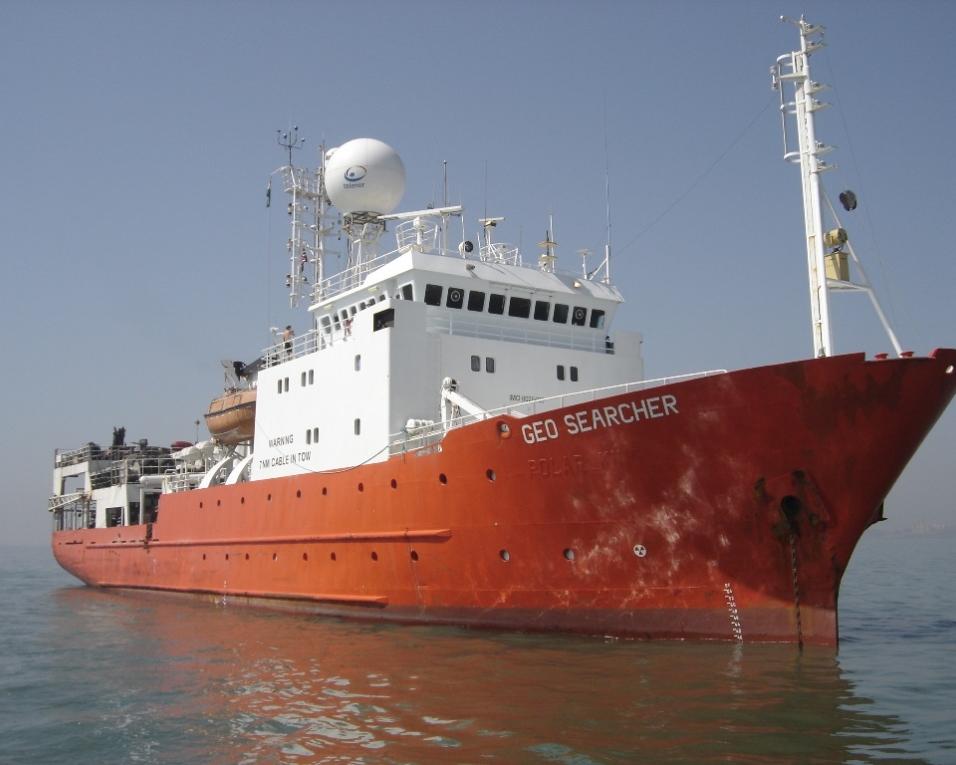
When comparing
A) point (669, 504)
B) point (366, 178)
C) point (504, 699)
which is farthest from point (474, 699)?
point (366, 178)

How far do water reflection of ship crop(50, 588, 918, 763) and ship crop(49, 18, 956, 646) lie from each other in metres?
0.80

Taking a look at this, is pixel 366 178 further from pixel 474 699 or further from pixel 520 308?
pixel 474 699

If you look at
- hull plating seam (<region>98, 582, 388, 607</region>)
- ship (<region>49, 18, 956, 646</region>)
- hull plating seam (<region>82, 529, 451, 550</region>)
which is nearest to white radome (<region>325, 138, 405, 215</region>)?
ship (<region>49, 18, 956, 646</region>)

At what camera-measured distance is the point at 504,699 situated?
8.48 meters

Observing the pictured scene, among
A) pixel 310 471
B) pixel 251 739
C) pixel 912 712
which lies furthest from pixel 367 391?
pixel 912 712

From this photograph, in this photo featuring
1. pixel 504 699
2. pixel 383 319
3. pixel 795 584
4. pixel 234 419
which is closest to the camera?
pixel 504 699

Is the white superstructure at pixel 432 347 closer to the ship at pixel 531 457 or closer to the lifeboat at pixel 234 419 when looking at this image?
the ship at pixel 531 457

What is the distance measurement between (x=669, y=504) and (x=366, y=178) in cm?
1221

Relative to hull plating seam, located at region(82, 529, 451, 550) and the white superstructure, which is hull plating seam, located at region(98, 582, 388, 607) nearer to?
hull plating seam, located at region(82, 529, 451, 550)

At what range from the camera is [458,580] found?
1262cm

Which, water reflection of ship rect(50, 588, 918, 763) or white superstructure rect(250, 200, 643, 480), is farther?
white superstructure rect(250, 200, 643, 480)

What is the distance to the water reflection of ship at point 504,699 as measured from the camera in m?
7.02

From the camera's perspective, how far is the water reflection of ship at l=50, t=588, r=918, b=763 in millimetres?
7020

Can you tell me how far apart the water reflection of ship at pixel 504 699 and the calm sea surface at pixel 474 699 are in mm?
28
